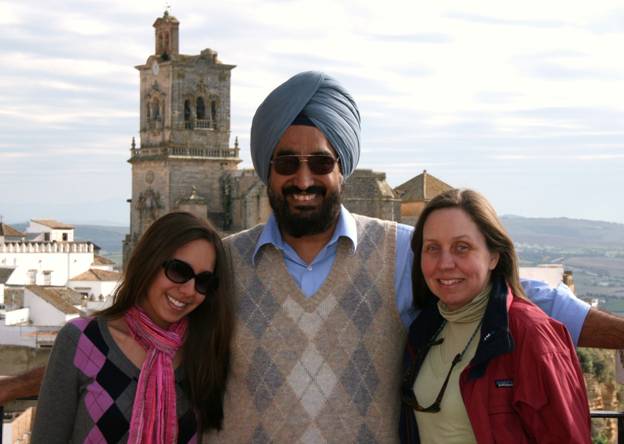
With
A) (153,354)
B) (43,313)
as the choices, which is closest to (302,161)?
(153,354)

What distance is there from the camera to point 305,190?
14.5 ft

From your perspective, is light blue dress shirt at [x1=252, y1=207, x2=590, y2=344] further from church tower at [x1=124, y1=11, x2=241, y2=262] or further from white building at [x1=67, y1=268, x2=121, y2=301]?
church tower at [x1=124, y1=11, x2=241, y2=262]

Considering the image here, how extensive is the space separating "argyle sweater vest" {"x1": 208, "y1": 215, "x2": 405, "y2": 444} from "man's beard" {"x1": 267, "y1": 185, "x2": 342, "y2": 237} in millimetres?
141

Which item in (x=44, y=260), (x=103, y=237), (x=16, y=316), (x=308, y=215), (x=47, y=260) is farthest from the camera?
(x=103, y=237)

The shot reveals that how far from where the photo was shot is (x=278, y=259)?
4480 millimetres

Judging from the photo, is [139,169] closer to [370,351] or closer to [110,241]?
[370,351]

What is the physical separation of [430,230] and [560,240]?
578 feet

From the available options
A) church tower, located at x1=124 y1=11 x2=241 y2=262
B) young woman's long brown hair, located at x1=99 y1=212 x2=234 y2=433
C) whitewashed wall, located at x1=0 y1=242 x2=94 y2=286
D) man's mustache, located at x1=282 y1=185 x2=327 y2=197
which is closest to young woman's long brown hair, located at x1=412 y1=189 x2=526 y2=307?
man's mustache, located at x1=282 y1=185 x2=327 y2=197

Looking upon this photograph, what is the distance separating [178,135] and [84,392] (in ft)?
142

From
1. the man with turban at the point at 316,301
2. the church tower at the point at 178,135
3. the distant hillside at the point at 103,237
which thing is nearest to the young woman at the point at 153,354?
the man with turban at the point at 316,301

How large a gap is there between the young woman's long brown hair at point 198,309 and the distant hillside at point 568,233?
16068cm

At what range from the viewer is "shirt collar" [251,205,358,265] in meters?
4.44

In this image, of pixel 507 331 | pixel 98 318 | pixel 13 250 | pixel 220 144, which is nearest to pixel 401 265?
pixel 507 331

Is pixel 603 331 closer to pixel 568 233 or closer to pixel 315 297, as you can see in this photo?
pixel 315 297
